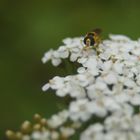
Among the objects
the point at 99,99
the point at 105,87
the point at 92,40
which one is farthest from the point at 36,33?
the point at 99,99

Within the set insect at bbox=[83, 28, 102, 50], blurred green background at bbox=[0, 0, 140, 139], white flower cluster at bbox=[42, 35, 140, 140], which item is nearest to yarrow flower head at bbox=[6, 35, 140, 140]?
white flower cluster at bbox=[42, 35, 140, 140]

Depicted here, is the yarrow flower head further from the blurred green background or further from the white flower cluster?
the blurred green background

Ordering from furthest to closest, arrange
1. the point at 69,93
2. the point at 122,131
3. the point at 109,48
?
1. the point at 109,48
2. the point at 69,93
3. the point at 122,131

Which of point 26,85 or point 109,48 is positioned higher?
point 26,85

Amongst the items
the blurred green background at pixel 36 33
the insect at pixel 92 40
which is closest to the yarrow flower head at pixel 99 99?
the insect at pixel 92 40

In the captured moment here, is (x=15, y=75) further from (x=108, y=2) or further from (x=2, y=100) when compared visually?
(x=108, y=2)

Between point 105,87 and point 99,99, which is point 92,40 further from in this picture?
point 99,99

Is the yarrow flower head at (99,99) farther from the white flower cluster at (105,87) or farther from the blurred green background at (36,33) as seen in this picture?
the blurred green background at (36,33)

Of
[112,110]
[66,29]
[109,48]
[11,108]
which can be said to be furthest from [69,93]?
[66,29]
